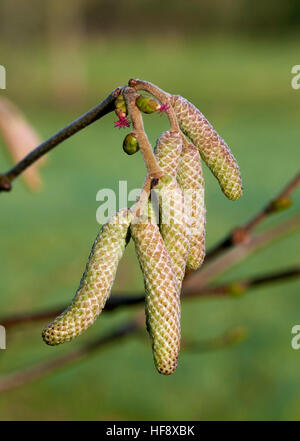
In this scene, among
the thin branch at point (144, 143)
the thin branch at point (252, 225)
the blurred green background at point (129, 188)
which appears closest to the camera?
the thin branch at point (144, 143)

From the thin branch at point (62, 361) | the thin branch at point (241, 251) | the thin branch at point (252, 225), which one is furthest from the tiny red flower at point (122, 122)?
the thin branch at point (62, 361)

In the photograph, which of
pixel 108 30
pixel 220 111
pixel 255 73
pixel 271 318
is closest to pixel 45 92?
pixel 220 111

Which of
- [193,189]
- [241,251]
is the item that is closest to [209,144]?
[193,189]

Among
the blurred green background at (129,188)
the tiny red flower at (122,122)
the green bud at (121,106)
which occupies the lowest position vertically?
the tiny red flower at (122,122)

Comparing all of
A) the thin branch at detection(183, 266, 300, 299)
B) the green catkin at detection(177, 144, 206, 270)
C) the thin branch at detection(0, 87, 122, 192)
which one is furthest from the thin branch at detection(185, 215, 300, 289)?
the green catkin at detection(177, 144, 206, 270)

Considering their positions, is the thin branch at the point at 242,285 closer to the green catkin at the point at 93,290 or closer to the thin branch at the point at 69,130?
the thin branch at the point at 69,130

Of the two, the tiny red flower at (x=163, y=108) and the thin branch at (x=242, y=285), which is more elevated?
the tiny red flower at (x=163, y=108)
